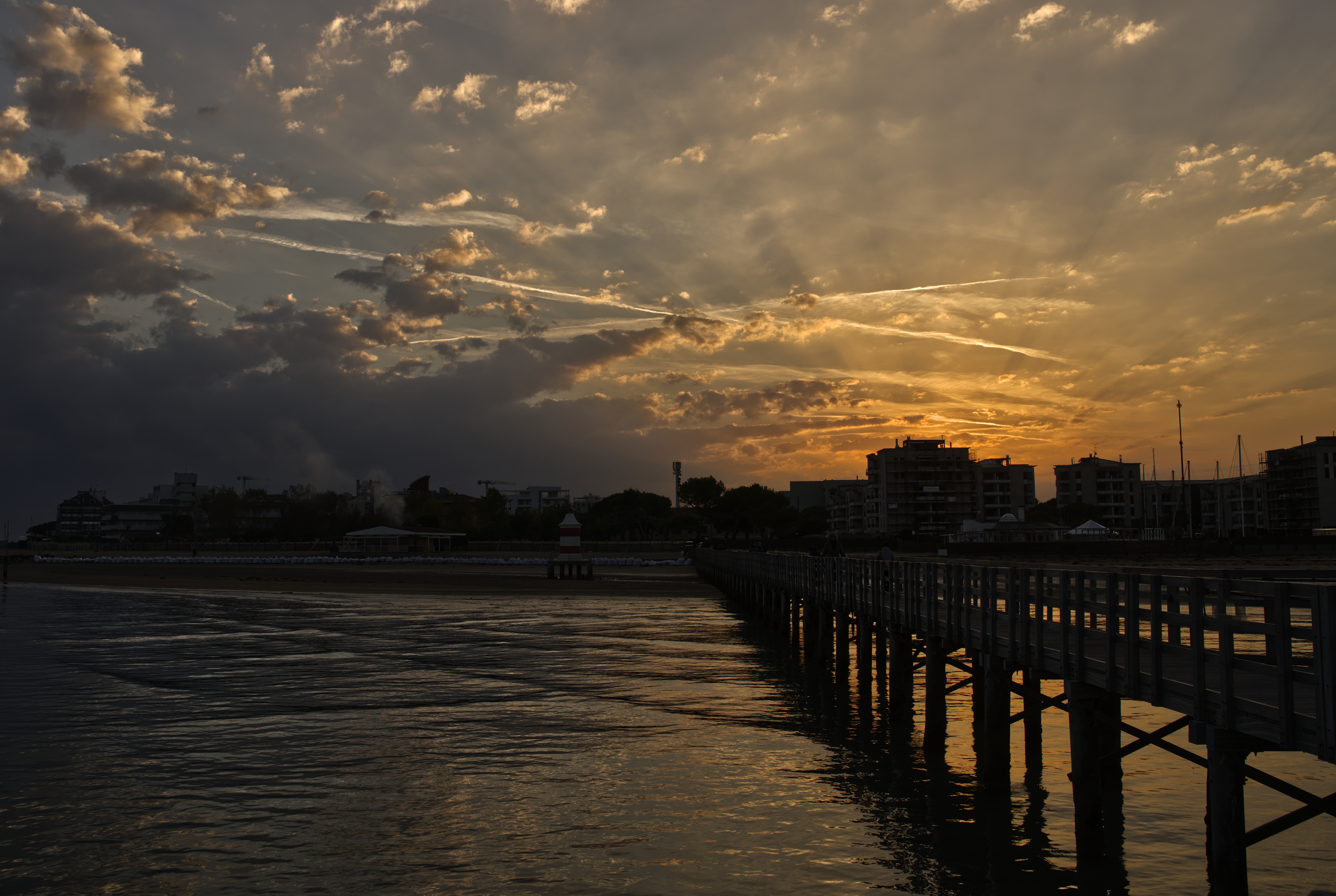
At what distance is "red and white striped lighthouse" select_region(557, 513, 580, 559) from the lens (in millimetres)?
75250

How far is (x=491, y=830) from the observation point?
1159 cm

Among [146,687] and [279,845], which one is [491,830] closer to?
[279,845]

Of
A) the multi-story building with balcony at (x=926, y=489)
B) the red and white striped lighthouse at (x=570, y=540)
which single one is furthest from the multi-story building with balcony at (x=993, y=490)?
the red and white striped lighthouse at (x=570, y=540)

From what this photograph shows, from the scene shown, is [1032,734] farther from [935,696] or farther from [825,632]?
[825,632]

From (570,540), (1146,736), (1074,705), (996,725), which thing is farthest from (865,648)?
(570,540)

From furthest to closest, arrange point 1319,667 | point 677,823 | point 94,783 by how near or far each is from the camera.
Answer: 1. point 94,783
2. point 677,823
3. point 1319,667

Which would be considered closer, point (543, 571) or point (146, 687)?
point (146, 687)

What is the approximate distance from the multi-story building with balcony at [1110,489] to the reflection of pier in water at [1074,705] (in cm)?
18242

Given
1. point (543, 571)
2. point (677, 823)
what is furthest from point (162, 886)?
point (543, 571)

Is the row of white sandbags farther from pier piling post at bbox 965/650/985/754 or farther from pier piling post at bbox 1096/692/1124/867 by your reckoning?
pier piling post at bbox 1096/692/1124/867

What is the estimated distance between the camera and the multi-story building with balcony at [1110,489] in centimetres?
18662

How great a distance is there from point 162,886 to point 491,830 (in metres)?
3.42

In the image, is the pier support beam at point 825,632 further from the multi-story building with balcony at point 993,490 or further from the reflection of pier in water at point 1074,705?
the multi-story building with balcony at point 993,490

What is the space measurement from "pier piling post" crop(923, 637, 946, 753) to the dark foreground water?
0.46 meters
